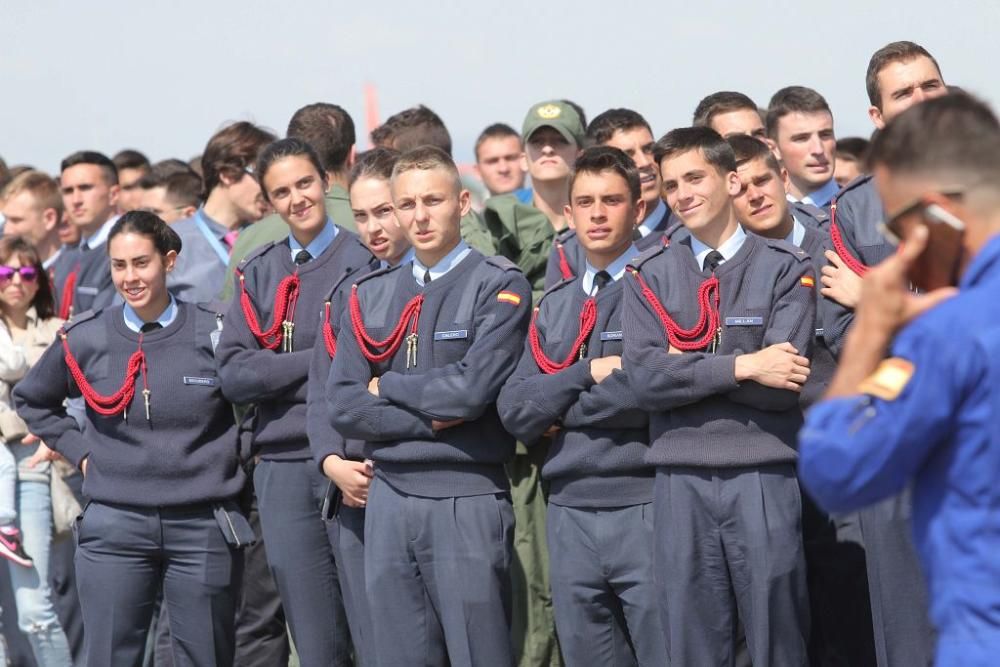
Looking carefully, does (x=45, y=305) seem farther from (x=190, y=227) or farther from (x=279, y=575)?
(x=279, y=575)

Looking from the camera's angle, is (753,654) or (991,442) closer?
(991,442)

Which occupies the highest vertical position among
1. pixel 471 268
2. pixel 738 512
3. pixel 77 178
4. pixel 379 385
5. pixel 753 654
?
pixel 77 178

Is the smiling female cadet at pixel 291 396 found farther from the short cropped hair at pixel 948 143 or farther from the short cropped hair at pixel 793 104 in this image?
the short cropped hair at pixel 948 143

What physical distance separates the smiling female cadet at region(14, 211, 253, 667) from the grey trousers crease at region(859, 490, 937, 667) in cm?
265

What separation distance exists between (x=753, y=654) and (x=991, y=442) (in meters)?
2.46

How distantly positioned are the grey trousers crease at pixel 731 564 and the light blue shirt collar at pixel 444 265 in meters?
1.25

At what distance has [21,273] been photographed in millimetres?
7590

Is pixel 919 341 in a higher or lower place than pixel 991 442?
higher

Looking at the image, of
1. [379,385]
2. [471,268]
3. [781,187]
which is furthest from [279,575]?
[781,187]

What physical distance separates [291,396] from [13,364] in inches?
75.3

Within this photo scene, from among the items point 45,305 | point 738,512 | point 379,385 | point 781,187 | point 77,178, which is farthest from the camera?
point 77,178

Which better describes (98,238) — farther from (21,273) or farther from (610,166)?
(610,166)

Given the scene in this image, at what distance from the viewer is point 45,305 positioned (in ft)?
25.4

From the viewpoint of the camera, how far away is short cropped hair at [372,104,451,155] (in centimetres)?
773
